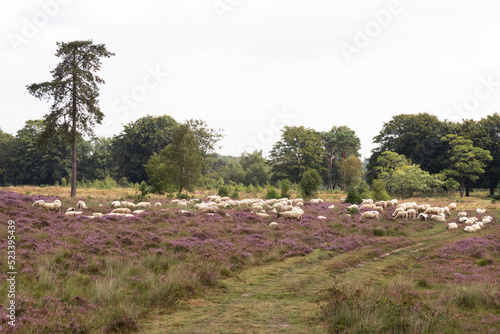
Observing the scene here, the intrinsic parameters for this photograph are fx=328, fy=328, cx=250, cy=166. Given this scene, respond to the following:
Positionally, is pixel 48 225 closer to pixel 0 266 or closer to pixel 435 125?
pixel 0 266

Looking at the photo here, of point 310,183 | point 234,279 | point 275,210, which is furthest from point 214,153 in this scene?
point 234,279

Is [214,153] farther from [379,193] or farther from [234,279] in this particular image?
[234,279]

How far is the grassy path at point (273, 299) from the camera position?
755 centimetres

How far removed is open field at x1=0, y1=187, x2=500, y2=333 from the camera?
24.1 feet

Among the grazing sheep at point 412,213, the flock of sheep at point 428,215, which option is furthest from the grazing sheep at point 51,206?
the grazing sheep at point 412,213

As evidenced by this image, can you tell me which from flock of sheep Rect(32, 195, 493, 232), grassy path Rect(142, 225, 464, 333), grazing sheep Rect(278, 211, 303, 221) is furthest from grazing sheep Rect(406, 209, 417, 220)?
grassy path Rect(142, 225, 464, 333)

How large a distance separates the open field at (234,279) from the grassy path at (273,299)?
0.04m

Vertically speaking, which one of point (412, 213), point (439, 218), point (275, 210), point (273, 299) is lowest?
point (439, 218)

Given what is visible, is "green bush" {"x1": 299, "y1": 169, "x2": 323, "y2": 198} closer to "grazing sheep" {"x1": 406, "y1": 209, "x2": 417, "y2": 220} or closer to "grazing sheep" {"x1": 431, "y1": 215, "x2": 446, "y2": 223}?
"grazing sheep" {"x1": 406, "y1": 209, "x2": 417, "y2": 220}

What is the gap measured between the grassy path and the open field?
4 centimetres

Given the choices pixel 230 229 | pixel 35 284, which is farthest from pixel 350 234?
pixel 35 284

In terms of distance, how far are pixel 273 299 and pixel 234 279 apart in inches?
103

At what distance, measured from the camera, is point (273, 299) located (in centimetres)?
959

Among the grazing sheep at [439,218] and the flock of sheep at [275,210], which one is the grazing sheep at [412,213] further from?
the grazing sheep at [439,218]
